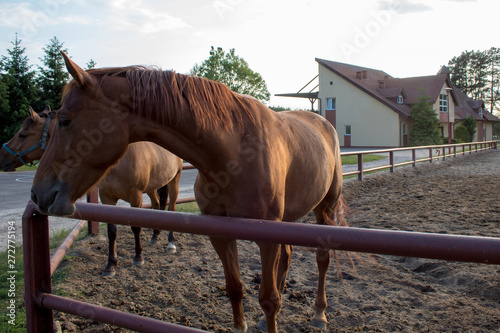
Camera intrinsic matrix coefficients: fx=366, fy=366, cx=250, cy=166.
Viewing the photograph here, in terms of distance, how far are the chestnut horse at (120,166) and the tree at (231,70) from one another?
113ft

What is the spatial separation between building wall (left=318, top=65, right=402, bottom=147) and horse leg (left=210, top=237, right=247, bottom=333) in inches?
1266

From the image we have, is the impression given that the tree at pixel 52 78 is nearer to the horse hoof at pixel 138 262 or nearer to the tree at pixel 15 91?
the tree at pixel 15 91

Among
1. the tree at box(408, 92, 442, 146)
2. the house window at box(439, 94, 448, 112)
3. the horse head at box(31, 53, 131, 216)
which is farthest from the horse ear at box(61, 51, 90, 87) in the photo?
the house window at box(439, 94, 448, 112)

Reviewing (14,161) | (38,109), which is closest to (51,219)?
(14,161)

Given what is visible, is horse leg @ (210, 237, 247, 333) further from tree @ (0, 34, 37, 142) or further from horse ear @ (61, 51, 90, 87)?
tree @ (0, 34, 37, 142)

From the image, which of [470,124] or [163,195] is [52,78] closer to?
[163,195]

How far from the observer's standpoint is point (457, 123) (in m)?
43.4

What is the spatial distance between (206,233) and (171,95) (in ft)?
2.62

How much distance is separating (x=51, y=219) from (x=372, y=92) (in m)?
30.6

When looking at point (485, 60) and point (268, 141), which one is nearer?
point (268, 141)

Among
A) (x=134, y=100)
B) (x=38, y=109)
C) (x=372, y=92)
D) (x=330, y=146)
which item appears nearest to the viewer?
(x=134, y=100)

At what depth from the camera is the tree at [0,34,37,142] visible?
20562 mm

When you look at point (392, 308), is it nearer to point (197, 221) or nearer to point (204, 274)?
point (204, 274)

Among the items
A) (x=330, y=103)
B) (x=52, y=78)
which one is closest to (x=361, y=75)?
(x=330, y=103)
